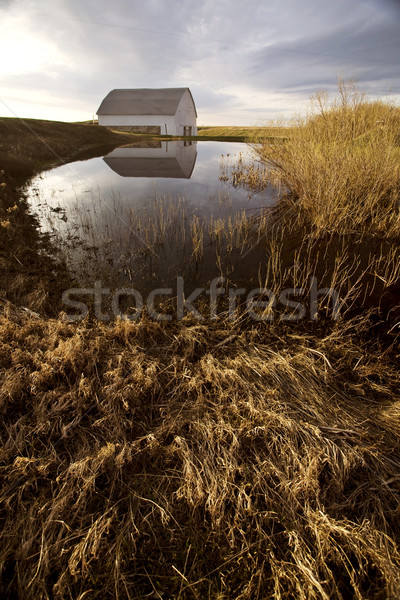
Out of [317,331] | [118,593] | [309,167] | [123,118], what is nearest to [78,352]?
[118,593]

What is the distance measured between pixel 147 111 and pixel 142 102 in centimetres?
256

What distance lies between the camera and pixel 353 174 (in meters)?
6.73

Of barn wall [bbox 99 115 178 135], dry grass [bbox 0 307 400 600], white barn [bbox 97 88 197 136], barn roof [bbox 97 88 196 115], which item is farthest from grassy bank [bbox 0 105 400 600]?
barn roof [bbox 97 88 196 115]

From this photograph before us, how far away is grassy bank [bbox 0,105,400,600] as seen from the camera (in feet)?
5.39

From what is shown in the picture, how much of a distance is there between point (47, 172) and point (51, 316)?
541 inches

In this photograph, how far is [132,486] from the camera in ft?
6.69

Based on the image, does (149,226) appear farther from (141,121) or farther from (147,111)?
(141,121)

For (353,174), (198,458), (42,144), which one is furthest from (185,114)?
(198,458)

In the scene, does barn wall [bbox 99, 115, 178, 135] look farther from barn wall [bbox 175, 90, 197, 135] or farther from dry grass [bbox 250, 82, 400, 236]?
dry grass [bbox 250, 82, 400, 236]

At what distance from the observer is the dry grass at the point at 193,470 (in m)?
1.64

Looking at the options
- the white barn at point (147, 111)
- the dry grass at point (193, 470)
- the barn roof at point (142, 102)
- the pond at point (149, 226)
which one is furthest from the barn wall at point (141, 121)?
the dry grass at point (193, 470)

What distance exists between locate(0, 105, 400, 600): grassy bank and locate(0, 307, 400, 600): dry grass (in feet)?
Result: 0.04

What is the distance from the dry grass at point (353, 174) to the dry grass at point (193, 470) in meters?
4.52

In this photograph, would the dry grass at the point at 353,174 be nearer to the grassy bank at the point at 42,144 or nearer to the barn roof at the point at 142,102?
the grassy bank at the point at 42,144
